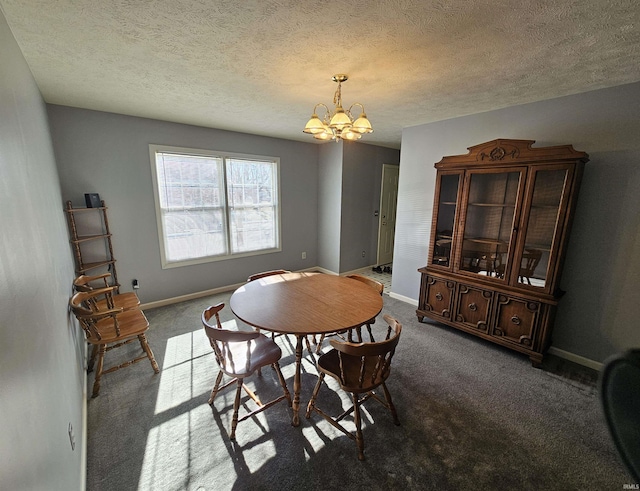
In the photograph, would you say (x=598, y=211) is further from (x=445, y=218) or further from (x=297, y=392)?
(x=297, y=392)

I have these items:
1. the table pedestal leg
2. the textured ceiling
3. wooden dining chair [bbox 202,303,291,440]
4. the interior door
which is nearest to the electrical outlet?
wooden dining chair [bbox 202,303,291,440]

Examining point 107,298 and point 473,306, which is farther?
point 473,306

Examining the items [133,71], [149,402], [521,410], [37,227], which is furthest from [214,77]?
[521,410]

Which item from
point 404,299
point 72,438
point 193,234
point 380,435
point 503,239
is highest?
point 503,239

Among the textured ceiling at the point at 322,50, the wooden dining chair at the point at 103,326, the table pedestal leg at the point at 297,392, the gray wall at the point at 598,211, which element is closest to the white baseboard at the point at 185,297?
the wooden dining chair at the point at 103,326

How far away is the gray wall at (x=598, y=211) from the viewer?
2.21 metres

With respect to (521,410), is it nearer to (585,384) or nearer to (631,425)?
(585,384)

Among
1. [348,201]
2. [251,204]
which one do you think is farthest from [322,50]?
[348,201]

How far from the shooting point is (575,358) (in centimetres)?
256

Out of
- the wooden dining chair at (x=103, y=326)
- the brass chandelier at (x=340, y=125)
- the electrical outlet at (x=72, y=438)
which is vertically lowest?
the electrical outlet at (x=72, y=438)

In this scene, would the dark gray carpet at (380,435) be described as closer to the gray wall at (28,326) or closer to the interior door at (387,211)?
the gray wall at (28,326)

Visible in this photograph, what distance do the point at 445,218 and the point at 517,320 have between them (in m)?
1.20

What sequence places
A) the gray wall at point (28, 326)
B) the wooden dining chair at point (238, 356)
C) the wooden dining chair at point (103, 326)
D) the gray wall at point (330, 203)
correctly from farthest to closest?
the gray wall at point (330, 203) → the wooden dining chair at point (103, 326) → the wooden dining chair at point (238, 356) → the gray wall at point (28, 326)

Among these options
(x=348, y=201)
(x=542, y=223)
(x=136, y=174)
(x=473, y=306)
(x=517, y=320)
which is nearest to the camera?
(x=542, y=223)
